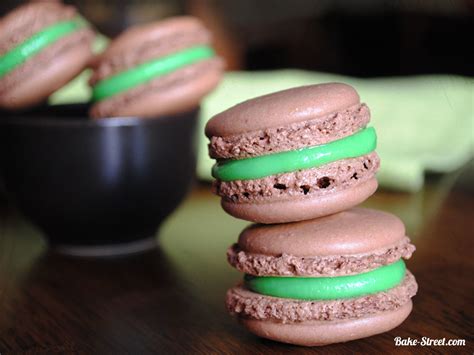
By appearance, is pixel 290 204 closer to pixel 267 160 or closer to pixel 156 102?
pixel 267 160

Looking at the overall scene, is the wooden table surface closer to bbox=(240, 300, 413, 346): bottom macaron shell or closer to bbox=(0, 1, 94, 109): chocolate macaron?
bbox=(240, 300, 413, 346): bottom macaron shell

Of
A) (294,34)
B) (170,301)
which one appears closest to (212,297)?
(170,301)

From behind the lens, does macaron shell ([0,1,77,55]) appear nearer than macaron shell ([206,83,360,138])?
No

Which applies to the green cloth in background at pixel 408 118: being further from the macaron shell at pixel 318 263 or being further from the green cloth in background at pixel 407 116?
the macaron shell at pixel 318 263

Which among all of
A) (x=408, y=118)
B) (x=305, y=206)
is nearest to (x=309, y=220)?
(x=305, y=206)

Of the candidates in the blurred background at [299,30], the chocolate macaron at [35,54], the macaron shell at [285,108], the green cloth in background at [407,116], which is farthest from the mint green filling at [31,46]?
the blurred background at [299,30]

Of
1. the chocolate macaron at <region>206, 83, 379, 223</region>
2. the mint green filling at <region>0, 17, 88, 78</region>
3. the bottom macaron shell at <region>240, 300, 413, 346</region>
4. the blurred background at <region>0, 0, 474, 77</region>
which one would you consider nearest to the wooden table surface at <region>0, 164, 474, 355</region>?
the bottom macaron shell at <region>240, 300, 413, 346</region>
